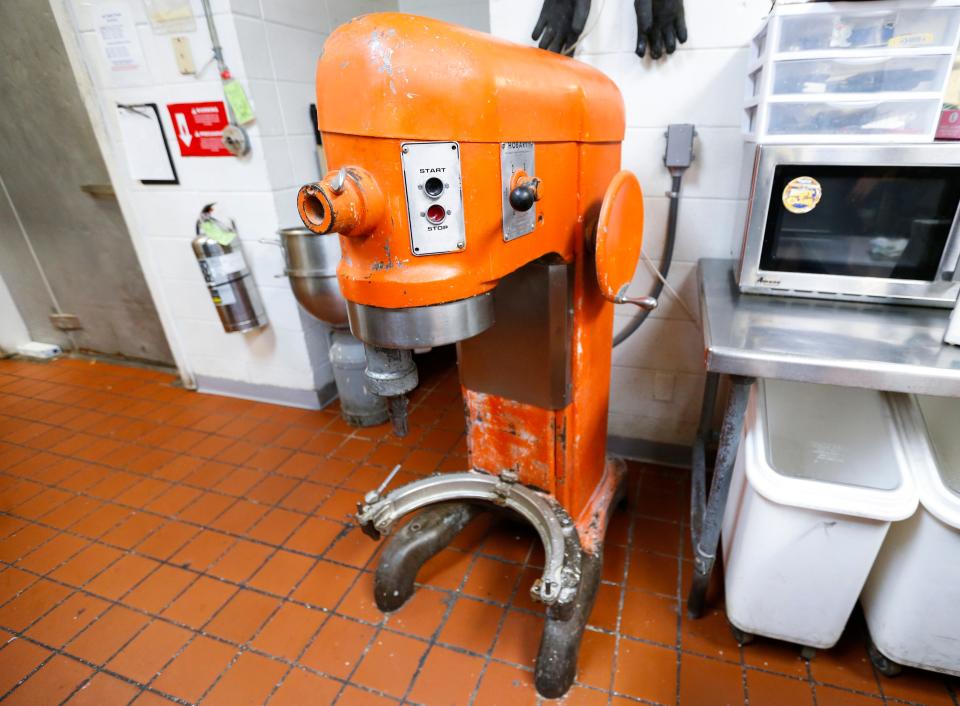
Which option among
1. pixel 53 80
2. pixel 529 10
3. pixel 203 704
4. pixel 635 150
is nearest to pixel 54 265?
pixel 53 80

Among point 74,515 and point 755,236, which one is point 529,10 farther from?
point 74,515

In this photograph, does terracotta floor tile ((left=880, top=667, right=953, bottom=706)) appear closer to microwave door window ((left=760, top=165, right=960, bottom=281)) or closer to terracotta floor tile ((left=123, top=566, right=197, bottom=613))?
microwave door window ((left=760, top=165, right=960, bottom=281))

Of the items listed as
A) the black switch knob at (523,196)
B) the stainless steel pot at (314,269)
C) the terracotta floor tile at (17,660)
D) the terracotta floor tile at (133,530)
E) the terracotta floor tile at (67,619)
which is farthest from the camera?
the stainless steel pot at (314,269)

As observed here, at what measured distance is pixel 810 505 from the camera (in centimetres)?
107

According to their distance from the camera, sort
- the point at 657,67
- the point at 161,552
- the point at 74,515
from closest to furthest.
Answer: the point at 657,67 → the point at 161,552 → the point at 74,515

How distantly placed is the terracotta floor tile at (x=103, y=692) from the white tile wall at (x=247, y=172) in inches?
53.1

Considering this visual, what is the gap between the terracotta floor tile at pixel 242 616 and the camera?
144 cm

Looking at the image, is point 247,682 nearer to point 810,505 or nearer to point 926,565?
point 810,505

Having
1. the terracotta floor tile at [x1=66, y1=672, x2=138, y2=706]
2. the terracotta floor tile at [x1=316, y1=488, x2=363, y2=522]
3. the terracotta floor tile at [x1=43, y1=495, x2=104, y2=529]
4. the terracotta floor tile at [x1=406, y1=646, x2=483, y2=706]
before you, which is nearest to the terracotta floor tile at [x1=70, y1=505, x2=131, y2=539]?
the terracotta floor tile at [x1=43, y1=495, x2=104, y2=529]

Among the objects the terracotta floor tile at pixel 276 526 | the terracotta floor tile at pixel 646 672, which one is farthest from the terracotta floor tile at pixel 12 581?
the terracotta floor tile at pixel 646 672

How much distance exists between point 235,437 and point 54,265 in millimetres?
1854

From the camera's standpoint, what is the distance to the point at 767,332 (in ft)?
3.49

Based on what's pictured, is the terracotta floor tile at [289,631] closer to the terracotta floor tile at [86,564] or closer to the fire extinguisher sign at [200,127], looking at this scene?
the terracotta floor tile at [86,564]

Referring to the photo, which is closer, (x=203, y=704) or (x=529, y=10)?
(x=203, y=704)
